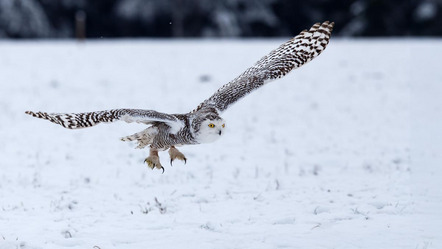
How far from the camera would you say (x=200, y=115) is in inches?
243

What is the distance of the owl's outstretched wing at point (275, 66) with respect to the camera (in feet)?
22.1

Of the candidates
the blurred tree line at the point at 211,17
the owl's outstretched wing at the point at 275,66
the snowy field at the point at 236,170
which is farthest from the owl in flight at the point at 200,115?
the blurred tree line at the point at 211,17

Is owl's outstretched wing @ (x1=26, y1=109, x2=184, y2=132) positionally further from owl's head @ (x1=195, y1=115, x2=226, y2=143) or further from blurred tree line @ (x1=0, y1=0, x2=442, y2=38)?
blurred tree line @ (x1=0, y1=0, x2=442, y2=38)

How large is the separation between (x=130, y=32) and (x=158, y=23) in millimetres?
1924

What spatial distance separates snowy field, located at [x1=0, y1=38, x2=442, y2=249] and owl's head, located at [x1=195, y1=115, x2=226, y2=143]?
2.99 ft

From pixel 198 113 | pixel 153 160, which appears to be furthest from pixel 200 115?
pixel 153 160

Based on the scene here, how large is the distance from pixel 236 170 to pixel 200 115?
7.51 ft

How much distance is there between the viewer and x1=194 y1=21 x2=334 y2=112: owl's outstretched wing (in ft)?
22.1

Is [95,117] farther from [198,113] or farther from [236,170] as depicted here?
[236,170]

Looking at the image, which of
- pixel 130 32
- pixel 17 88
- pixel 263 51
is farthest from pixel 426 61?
pixel 130 32

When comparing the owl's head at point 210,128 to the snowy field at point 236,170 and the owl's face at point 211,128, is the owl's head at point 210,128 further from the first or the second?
the snowy field at point 236,170

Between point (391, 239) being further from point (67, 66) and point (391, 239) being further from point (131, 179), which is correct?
point (67, 66)

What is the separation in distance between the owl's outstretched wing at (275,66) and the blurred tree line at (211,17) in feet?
92.3

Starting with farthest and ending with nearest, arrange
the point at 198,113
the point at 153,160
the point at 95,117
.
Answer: the point at 153,160 < the point at 198,113 < the point at 95,117
